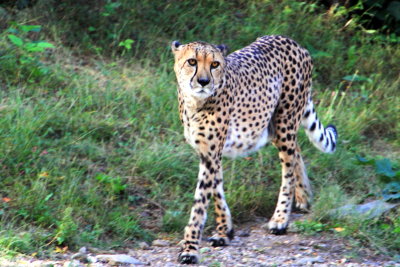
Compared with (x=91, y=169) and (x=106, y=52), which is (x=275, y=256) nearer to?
(x=91, y=169)

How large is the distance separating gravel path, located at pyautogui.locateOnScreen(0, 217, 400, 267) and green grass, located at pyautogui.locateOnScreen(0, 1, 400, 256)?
5.2 inches

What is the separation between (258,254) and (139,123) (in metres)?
1.80

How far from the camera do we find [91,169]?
17.5ft

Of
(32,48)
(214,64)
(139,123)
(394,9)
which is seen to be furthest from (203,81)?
(394,9)

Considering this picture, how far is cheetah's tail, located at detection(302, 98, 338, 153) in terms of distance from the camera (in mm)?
5594

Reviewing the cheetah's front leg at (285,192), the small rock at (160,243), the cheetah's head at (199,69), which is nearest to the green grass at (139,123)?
the small rock at (160,243)

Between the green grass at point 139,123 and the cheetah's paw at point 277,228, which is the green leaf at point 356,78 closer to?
the green grass at point 139,123

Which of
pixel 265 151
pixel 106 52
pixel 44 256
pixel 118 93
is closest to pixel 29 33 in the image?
pixel 106 52

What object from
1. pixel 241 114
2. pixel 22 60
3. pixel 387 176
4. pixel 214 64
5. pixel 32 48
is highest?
pixel 214 64

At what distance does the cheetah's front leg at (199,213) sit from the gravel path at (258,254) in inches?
3.3

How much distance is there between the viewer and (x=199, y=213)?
15.2 ft

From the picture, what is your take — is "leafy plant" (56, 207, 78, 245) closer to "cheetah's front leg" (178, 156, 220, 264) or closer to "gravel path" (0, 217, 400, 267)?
"gravel path" (0, 217, 400, 267)

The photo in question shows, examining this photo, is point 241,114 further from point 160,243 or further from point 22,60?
point 22,60

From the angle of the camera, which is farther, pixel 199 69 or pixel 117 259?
pixel 199 69
